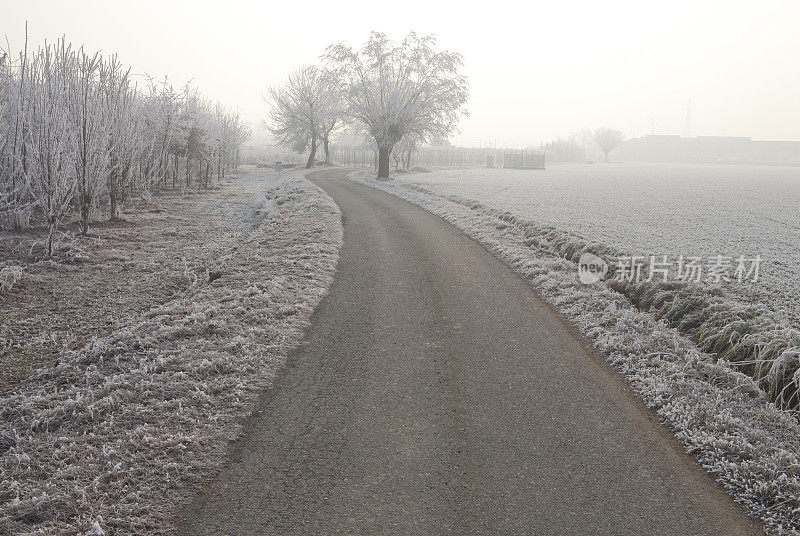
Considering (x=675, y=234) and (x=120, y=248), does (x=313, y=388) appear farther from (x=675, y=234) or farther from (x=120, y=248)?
(x=675, y=234)

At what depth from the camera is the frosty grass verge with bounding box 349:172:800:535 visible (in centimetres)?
368

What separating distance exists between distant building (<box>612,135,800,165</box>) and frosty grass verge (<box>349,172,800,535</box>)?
155m

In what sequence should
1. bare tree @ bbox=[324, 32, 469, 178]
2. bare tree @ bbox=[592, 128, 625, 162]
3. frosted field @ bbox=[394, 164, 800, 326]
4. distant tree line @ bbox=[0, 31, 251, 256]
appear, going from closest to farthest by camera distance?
frosted field @ bbox=[394, 164, 800, 326] < distant tree line @ bbox=[0, 31, 251, 256] < bare tree @ bbox=[324, 32, 469, 178] < bare tree @ bbox=[592, 128, 625, 162]

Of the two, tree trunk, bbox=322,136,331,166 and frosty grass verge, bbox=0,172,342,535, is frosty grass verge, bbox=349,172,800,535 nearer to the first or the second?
frosty grass verge, bbox=0,172,342,535

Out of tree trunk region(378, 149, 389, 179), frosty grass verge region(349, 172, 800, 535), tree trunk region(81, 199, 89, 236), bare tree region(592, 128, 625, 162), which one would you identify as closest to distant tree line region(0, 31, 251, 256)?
tree trunk region(81, 199, 89, 236)

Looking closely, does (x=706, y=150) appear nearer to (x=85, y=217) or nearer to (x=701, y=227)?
(x=701, y=227)

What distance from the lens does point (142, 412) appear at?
4.45m

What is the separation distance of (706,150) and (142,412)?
18049 cm

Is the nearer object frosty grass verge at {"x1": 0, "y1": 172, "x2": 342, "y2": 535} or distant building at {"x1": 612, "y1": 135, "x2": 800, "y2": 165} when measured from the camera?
frosty grass verge at {"x1": 0, "y1": 172, "x2": 342, "y2": 535}

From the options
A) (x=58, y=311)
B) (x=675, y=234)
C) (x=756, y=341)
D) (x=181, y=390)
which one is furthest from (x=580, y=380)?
(x=675, y=234)

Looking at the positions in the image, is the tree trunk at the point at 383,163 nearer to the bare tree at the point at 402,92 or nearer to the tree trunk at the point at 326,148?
the bare tree at the point at 402,92

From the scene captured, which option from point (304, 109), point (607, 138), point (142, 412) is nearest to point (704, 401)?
point (142, 412)

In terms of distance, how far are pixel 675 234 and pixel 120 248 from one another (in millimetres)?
14615

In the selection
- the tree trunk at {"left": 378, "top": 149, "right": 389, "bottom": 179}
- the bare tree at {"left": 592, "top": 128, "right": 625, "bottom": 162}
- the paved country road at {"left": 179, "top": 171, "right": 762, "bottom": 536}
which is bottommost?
the paved country road at {"left": 179, "top": 171, "right": 762, "bottom": 536}
